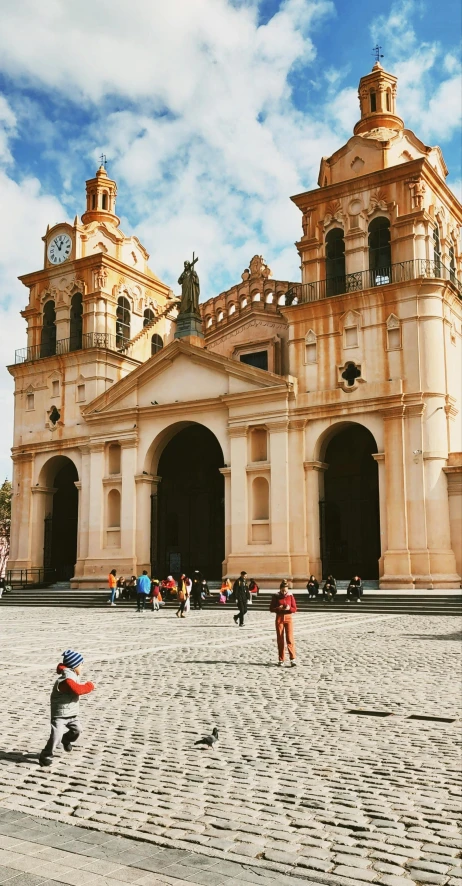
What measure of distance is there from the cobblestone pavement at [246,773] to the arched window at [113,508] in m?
24.7

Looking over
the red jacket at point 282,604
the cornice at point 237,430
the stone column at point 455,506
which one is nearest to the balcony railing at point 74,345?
the cornice at point 237,430

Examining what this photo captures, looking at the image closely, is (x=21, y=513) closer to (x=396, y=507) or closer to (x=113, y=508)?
(x=113, y=508)

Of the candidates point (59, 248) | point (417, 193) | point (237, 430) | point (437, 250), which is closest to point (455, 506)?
point (237, 430)

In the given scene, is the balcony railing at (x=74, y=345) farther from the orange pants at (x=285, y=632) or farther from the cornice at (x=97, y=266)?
the orange pants at (x=285, y=632)

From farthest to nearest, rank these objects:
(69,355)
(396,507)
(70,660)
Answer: (69,355), (396,507), (70,660)

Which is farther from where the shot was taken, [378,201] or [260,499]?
[260,499]

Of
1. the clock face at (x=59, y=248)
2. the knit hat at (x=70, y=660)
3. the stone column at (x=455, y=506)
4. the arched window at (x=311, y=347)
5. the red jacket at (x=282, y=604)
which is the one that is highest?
the clock face at (x=59, y=248)

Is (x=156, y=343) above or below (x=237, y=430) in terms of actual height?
above

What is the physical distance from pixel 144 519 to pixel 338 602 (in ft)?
40.4

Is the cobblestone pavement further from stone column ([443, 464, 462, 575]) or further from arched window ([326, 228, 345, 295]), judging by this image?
arched window ([326, 228, 345, 295])

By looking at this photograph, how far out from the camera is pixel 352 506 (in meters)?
37.1

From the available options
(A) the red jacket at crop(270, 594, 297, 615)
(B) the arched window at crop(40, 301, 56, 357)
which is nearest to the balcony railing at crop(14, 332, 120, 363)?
(B) the arched window at crop(40, 301, 56, 357)

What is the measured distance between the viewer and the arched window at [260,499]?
3441 centimetres

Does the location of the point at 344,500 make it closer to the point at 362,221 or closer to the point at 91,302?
the point at 362,221
